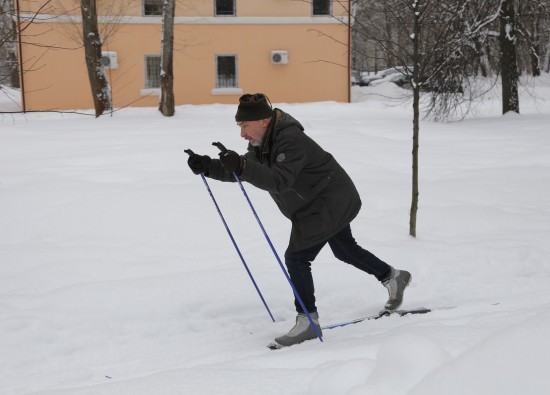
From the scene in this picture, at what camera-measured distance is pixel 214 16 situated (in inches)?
1014

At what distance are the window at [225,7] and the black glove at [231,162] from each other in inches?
910

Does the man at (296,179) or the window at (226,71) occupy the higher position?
the window at (226,71)

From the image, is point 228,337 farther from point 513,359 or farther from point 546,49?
point 546,49

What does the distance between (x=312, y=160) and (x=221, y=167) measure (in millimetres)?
596

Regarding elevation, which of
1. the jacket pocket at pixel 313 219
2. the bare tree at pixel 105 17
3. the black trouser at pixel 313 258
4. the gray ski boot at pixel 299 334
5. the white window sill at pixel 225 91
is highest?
the bare tree at pixel 105 17

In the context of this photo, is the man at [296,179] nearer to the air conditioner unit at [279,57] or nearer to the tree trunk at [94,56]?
the tree trunk at [94,56]

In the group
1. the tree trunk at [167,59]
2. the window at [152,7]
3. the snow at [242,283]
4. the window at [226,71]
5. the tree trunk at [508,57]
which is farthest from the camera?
the window at [226,71]

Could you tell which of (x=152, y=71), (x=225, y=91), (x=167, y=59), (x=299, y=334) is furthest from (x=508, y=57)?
(x=299, y=334)

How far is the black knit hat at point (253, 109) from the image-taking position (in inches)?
163

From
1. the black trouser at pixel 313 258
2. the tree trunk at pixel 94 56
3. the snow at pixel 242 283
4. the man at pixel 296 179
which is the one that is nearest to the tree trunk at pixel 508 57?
the snow at pixel 242 283

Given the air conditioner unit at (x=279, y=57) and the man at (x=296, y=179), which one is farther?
the air conditioner unit at (x=279, y=57)

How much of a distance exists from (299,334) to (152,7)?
23.4 m

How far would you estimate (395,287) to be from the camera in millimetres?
4996

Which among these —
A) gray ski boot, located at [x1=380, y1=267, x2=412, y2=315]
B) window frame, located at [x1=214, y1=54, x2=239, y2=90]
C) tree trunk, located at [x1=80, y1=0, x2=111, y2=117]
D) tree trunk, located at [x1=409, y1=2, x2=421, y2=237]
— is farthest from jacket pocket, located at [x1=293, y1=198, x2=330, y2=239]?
window frame, located at [x1=214, y1=54, x2=239, y2=90]
